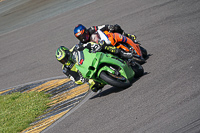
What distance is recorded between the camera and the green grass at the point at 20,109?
30.9ft

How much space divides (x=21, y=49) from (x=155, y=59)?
8.42m

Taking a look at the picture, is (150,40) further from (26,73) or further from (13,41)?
(13,41)

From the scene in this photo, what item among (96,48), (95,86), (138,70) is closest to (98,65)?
(96,48)

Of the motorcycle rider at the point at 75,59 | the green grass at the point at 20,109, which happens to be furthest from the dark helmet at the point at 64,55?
the green grass at the point at 20,109

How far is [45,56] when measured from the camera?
1421cm

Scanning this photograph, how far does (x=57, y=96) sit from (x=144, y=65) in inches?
104

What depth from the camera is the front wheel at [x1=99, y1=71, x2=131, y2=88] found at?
798 cm

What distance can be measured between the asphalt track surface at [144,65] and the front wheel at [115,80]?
16 cm

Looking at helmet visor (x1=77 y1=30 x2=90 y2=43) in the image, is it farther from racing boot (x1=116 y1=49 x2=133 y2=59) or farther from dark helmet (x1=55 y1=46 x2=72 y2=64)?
racing boot (x1=116 y1=49 x2=133 y2=59)

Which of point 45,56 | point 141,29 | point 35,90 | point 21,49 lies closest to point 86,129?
point 35,90

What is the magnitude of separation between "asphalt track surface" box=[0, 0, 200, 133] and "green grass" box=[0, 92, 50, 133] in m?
1.23

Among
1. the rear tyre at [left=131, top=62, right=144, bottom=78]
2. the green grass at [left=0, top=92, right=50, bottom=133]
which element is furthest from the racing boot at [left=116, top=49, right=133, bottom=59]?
the green grass at [left=0, top=92, right=50, bottom=133]

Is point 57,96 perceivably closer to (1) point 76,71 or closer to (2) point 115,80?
(1) point 76,71

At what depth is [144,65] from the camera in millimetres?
9414
